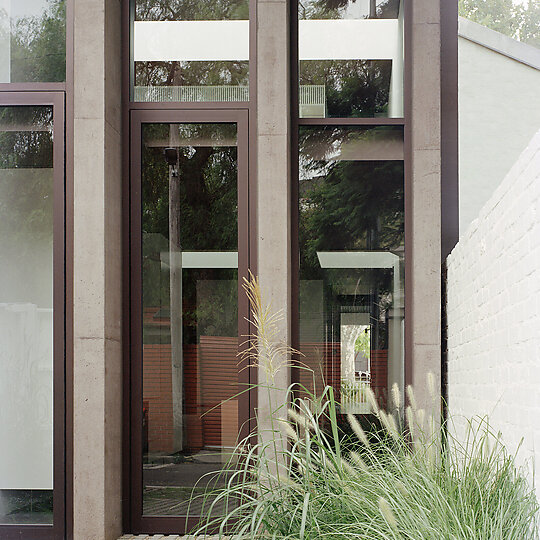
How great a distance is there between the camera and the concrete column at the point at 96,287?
15.5 feet

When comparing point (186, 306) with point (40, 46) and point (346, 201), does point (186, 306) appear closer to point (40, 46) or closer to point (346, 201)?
point (346, 201)

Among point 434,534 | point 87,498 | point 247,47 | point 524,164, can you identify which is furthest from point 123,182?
point 434,534

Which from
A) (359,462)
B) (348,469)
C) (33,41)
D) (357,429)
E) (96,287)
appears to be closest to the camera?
(348,469)

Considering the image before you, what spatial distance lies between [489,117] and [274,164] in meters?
1.77

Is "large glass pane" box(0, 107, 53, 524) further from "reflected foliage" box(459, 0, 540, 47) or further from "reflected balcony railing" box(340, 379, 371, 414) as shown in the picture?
"reflected foliage" box(459, 0, 540, 47)

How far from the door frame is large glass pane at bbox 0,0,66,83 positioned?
64 cm

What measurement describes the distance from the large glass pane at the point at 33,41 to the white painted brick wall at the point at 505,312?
2995mm

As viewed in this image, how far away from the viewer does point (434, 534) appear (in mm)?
2426

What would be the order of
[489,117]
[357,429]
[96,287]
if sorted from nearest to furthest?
1. [357,429]
2. [96,287]
3. [489,117]

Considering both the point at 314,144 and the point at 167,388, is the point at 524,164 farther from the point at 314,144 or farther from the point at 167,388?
the point at 167,388

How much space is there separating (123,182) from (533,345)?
3.33m

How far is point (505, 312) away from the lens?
3.16 m

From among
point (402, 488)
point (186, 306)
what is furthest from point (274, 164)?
point (402, 488)

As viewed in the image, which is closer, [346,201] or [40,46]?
[40,46]
